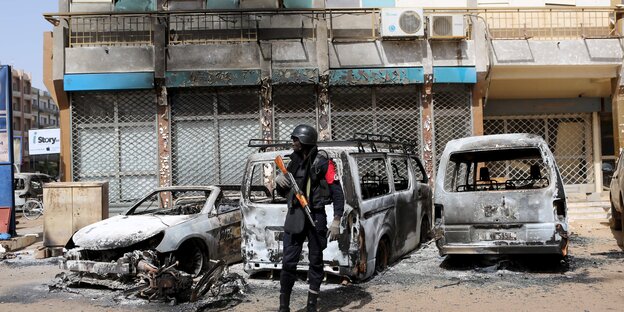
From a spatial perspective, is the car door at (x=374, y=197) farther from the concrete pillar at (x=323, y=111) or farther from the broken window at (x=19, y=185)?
the broken window at (x=19, y=185)

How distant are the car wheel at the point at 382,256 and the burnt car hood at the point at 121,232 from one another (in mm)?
2570

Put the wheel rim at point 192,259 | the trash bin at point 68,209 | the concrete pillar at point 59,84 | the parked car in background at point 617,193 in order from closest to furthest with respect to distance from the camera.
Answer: the wheel rim at point 192,259 → the parked car in background at point 617,193 → the trash bin at point 68,209 → the concrete pillar at point 59,84

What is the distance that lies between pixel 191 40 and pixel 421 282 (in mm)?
8423

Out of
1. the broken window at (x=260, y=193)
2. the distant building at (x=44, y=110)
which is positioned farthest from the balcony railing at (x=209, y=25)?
the distant building at (x=44, y=110)

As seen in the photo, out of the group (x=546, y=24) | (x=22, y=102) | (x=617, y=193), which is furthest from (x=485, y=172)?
(x=22, y=102)

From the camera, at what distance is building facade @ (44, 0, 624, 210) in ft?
40.0

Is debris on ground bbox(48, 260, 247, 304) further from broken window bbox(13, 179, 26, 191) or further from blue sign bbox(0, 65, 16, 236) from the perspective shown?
broken window bbox(13, 179, 26, 191)

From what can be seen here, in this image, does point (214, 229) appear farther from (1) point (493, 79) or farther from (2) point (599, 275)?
(1) point (493, 79)

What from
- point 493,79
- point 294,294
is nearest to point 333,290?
point 294,294

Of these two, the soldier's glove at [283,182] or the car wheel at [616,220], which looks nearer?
the soldier's glove at [283,182]

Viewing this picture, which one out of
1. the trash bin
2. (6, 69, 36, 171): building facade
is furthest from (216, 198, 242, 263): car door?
(6, 69, 36, 171): building facade

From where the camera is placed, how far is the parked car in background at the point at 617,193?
8539 millimetres

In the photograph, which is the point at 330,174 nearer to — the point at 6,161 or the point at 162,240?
the point at 162,240

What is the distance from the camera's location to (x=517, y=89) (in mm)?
14062
